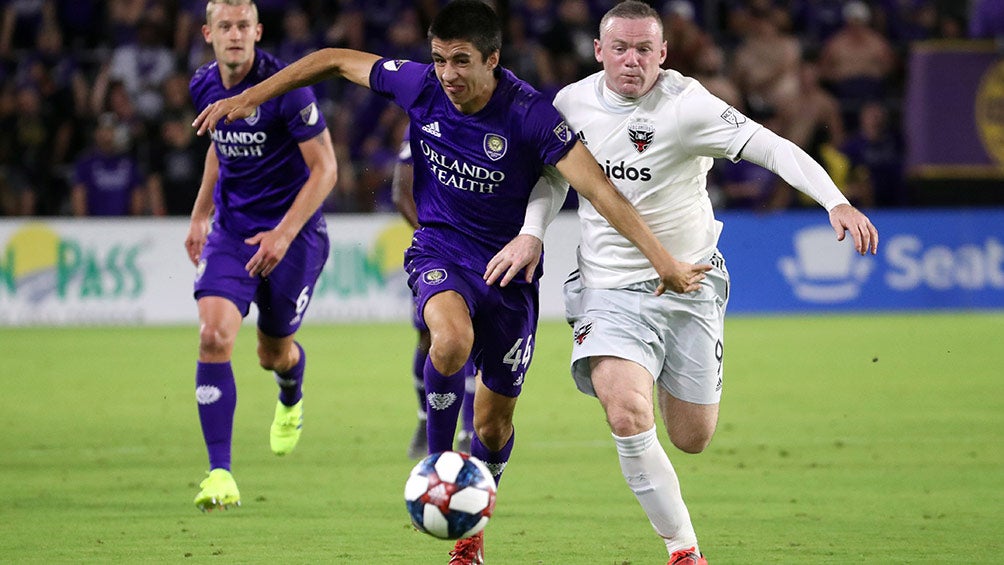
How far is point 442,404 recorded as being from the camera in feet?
20.5

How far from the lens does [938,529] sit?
269 inches

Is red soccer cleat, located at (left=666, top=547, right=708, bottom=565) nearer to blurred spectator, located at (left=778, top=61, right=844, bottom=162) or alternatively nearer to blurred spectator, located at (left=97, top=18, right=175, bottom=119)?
blurred spectator, located at (left=778, top=61, right=844, bottom=162)

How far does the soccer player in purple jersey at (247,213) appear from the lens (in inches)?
304

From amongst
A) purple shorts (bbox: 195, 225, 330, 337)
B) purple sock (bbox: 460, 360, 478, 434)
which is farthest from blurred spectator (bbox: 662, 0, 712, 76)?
purple shorts (bbox: 195, 225, 330, 337)

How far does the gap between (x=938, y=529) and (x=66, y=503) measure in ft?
14.1

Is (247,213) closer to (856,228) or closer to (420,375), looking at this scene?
(420,375)

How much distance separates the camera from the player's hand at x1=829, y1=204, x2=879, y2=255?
5.43 metres

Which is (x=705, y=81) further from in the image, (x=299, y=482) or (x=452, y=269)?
(x=452, y=269)

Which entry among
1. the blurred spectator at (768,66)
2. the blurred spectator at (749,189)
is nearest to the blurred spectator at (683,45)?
the blurred spectator at (768,66)

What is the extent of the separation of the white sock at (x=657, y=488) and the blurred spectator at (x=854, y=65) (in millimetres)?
15215

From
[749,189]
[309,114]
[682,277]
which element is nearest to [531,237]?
[682,277]

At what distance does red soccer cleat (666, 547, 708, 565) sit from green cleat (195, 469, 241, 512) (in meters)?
2.45

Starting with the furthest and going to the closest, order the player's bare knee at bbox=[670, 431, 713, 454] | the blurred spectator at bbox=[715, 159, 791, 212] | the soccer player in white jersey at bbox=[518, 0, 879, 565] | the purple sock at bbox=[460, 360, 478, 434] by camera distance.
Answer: the blurred spectator at bbox=[715, 159, 791, 212], the purple sock at bbox=[460, 360, 478, 434], the player's bare knee at bbox=[670, 431, 713, 454], the soccer player in white jersey at bbox=[518, 0, 879, 565]

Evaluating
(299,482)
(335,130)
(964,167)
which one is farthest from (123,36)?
(299,482)
